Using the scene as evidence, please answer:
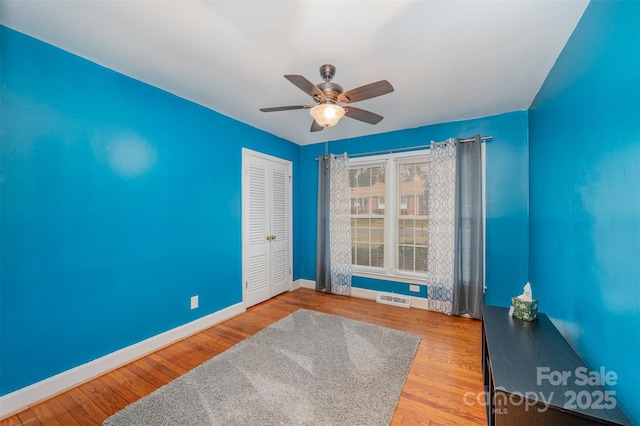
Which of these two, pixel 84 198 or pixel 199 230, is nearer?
pixel 84 198

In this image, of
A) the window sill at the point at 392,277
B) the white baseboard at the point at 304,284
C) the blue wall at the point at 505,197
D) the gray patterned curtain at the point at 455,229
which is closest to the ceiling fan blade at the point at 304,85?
the gray patterned curtain at the point at 455,229

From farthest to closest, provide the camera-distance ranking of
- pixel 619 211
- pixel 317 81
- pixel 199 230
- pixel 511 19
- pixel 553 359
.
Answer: pixel 199 230
pixel 317 81
pixel 511 19
pixel 553 359
pixel 619 211

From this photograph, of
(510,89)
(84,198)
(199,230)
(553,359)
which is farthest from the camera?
(199,230)

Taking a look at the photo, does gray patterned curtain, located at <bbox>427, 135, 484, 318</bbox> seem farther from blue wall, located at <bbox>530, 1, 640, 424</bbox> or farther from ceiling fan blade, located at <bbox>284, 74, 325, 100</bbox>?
ceiling fan blade, located at <bbox>284, 74, 325, 100</bbox>

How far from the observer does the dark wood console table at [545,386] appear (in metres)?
1.07

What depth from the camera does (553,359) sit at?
4.63 ft

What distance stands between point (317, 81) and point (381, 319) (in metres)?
2.77

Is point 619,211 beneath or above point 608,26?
beneath

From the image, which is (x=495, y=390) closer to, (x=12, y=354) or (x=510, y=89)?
(x=510, y=89)

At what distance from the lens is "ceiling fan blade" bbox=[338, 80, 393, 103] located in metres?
1.74

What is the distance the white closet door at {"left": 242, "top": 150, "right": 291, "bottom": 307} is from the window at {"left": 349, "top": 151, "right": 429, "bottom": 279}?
3.69 feet

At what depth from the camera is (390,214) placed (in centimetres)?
380

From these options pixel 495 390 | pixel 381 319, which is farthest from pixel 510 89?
pixel 381 319

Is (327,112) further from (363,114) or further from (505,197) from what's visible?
(505,197)
